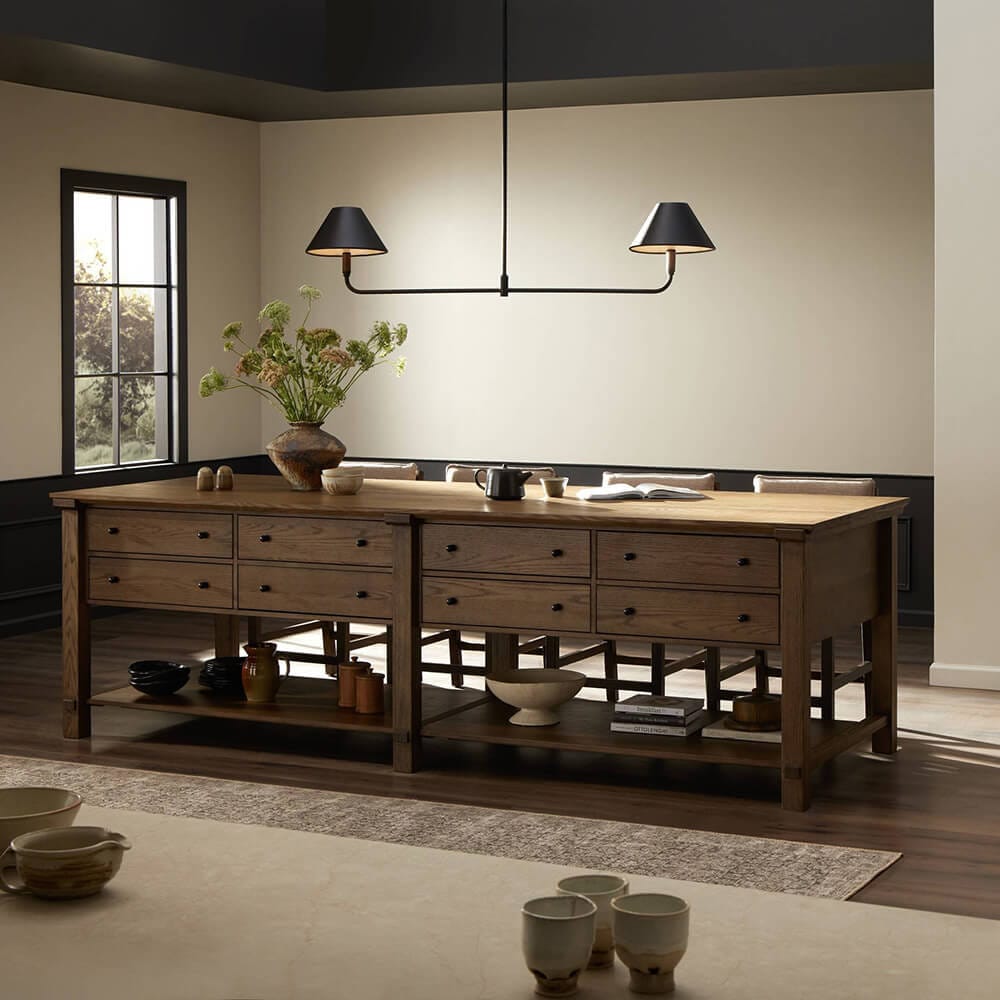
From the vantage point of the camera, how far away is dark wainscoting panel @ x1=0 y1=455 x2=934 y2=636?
25.0 feet

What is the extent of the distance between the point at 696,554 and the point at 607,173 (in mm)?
4029

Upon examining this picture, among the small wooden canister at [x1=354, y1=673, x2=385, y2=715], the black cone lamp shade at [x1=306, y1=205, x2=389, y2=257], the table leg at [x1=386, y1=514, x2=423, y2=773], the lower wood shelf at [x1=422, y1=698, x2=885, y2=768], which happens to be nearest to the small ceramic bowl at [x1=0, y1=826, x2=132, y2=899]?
the lower wood shelf at [x1=422, y1=698, x2=885, y2=768]

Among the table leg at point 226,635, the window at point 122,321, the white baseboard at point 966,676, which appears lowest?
the white baseboard at point 966,676

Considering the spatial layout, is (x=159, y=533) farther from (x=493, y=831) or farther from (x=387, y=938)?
(x=387, y=938)

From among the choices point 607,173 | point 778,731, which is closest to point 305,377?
point 778,731

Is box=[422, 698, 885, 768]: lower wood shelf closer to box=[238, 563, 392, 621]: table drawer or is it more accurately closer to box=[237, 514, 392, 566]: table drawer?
box=[238, 563, 392, 621]: table drawer

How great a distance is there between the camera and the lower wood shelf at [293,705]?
205 inches

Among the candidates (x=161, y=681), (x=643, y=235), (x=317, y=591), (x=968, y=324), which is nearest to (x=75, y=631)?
(x=161, y=681)

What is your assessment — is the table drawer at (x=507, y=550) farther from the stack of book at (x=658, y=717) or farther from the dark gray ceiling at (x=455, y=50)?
the dark gray ceiling at (x=455, y=50)

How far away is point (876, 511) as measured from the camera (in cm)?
505

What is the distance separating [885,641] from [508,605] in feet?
4.27

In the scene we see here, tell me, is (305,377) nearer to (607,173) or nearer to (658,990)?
(607,173)

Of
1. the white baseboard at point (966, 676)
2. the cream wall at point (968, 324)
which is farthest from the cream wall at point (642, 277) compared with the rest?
the white baseboard at point (966, 676)

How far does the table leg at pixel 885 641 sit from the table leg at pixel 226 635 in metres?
2.45
